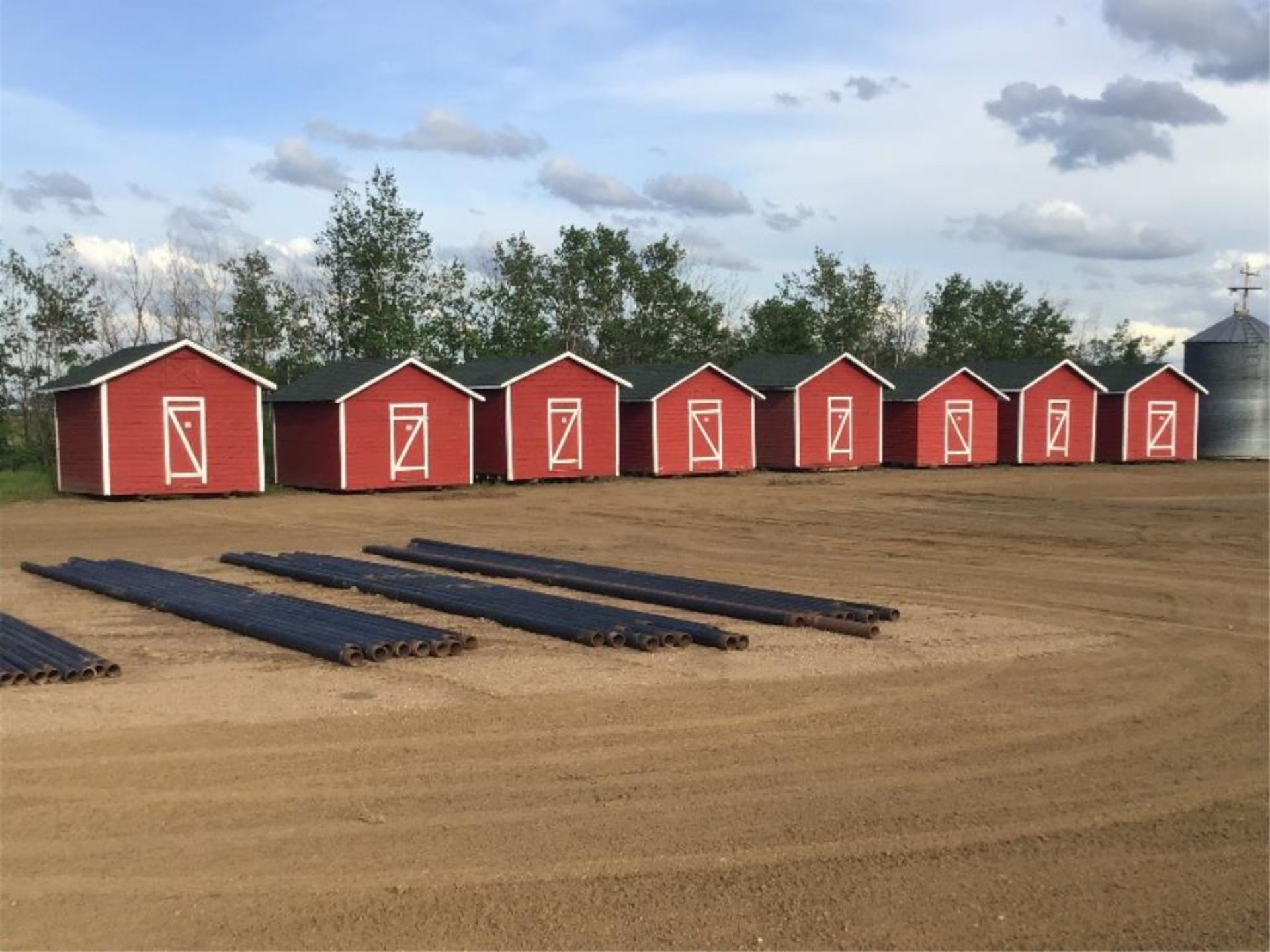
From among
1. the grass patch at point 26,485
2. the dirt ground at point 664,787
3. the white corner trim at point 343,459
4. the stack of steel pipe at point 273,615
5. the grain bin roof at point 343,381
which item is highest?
the grain bin roof at point 343,381

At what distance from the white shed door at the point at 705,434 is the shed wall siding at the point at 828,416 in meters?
2.98

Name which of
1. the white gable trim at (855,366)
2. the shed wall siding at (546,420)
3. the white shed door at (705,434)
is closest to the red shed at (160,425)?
the shed wall siding at (546,420)

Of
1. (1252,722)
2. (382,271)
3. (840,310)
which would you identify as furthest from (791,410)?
(1252,722)

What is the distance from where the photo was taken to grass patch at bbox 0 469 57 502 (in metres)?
27.8

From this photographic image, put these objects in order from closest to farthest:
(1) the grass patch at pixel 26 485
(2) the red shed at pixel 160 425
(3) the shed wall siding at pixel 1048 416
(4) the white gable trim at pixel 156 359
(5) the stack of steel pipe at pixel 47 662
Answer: (5) the stack of steel pipe at pixel 47 662, (4) the white gable trim at pixel 156 359, (2) the red shed at pixel 160 425, (1) the grass patch at pixel 26 485, (3) the shed wall siding at pixel 1048 416

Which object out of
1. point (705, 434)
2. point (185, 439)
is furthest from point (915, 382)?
point (185, 439)

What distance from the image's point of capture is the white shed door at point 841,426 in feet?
128

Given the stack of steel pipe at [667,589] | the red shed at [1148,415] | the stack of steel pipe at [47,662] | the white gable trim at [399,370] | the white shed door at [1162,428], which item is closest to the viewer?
the stack of steel pipe at [47,662]

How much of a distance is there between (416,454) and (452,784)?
23.9 meters

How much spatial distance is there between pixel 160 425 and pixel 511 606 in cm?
1692

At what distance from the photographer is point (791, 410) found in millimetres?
38250

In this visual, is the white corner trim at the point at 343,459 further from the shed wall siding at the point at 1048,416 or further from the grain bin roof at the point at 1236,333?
the grain bin roof at the point at 1236,333

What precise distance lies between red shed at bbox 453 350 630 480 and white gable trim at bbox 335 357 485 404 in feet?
4.71

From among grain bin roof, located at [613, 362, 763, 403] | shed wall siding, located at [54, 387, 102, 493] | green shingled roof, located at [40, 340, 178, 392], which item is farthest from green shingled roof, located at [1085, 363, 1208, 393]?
shed wall siding, located at [54, 387, 102, 493]
